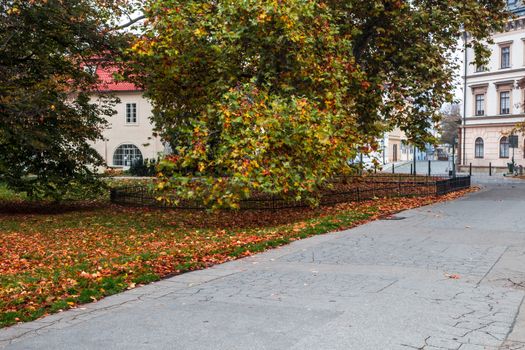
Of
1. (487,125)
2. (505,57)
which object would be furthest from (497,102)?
(505,57)

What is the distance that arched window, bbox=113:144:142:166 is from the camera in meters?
45.9

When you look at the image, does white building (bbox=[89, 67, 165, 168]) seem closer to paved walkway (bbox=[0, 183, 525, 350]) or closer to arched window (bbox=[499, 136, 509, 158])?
arched window (bbox=[499, 136, 509, 158])

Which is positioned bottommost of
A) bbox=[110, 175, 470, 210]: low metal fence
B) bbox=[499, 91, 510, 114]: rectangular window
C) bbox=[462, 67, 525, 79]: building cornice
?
bbox=[110, 175, 470, 210]: low metal fence

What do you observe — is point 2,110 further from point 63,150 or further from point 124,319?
point 124,319

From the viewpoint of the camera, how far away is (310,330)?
200 inches

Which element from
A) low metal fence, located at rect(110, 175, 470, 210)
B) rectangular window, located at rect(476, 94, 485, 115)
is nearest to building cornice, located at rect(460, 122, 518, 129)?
rectangular window, located at rect(476, 94, 485, 115)

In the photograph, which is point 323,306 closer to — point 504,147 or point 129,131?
point 129,131

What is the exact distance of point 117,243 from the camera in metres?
11.5

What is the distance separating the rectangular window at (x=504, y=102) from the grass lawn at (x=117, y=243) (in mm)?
37557

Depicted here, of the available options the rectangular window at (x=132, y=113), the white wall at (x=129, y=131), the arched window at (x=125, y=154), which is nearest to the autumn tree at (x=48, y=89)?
the white wall at (x=129, y=131)

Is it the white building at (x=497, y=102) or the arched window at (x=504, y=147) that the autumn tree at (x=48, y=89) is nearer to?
the white building at (x=497, y=102)

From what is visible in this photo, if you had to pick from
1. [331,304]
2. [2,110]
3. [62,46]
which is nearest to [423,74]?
[62,46]

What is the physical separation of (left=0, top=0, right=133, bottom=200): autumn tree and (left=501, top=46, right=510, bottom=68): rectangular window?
43927 millimetres

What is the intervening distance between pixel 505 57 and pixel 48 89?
4697 cm
